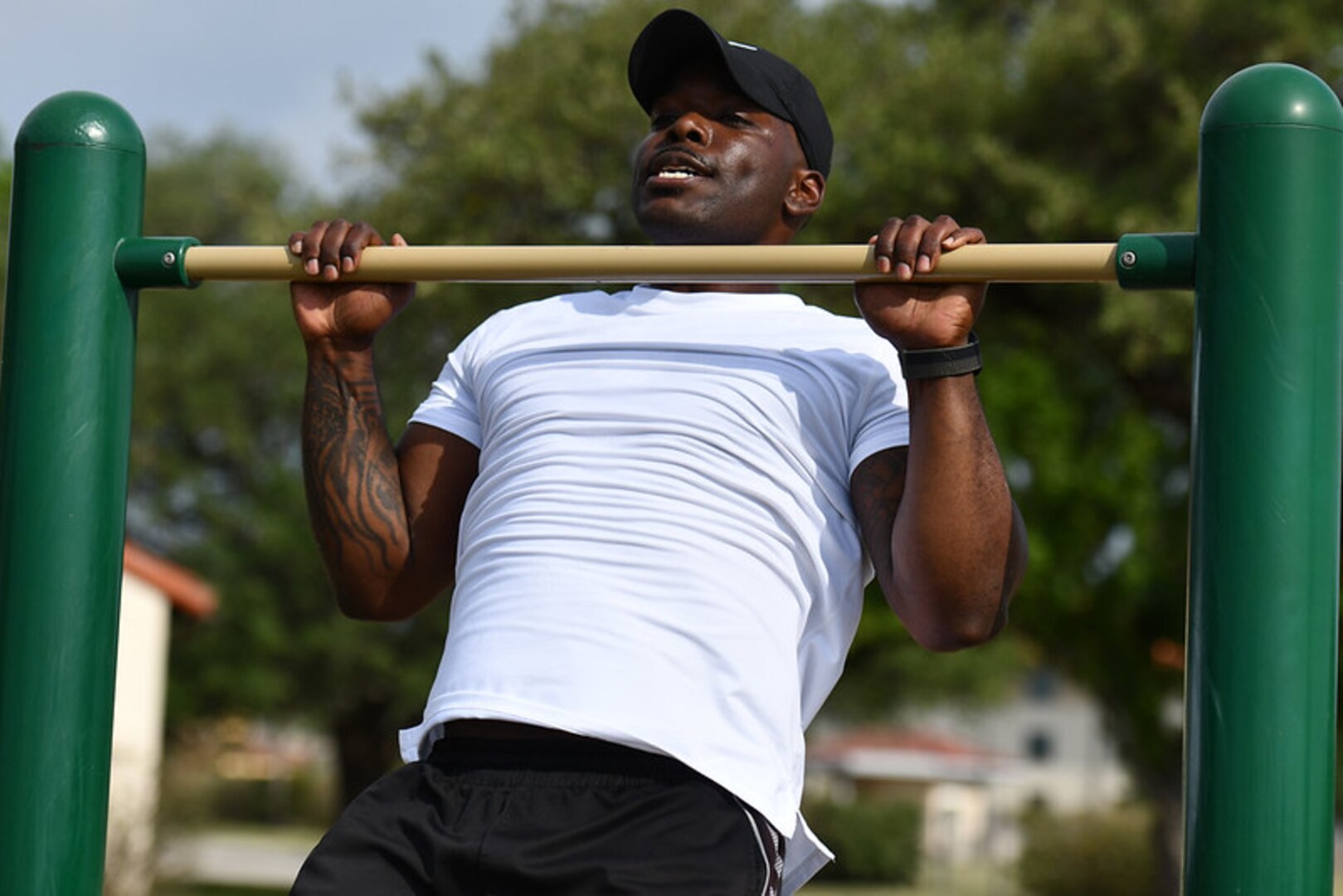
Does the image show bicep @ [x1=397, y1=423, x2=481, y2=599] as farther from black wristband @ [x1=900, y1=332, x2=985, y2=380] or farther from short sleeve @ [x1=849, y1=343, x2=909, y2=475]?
black wristband @ [x1=900, y1=332, x2=985, y2=380]

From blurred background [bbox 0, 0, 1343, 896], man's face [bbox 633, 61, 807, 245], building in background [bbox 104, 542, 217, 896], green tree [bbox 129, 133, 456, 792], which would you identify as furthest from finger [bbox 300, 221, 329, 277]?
green tree [bbox 129, 133, 456, 792]

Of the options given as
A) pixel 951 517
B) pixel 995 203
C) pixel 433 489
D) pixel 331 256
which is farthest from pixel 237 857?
pixel 951 517

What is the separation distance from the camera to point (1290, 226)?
184 centimetres

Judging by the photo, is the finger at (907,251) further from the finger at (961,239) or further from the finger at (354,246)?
the finger at (354,246)

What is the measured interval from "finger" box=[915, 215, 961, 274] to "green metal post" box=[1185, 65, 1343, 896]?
0.84 ft

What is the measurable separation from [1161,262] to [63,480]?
1.22 meters

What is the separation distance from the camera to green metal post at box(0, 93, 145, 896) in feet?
6.69

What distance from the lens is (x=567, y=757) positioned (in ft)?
6.05

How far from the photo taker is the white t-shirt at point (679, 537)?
72.2 inches

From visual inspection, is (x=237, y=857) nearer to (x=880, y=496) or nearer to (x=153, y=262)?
(x=153, y=262)

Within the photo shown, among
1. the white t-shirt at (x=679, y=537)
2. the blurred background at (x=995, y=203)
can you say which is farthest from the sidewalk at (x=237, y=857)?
the white t-shirt at (x=679, y=537)

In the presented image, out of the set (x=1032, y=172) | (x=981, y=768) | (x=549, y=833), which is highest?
(x=1032, y=172)

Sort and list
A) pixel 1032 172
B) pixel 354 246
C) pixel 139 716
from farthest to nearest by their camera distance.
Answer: pixel 139 716, pixel 1032 172, pixel 354 246

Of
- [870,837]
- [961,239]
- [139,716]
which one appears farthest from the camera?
[870,837]
